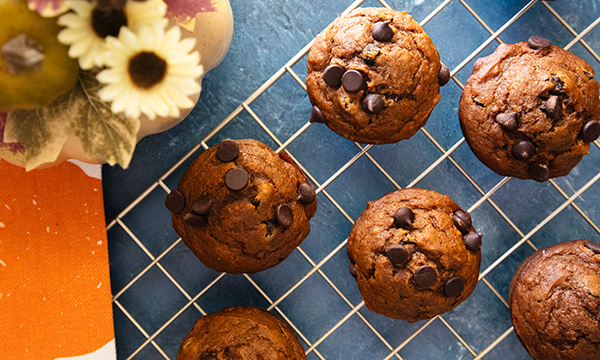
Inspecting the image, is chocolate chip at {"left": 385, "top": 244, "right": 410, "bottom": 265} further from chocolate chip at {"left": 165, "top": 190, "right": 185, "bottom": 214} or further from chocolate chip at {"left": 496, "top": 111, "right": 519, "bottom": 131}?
chocolate chip at {"left": 165, "top": 190, "right": 185, "bottom": 214}

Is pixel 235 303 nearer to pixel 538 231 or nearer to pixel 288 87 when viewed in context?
pixel 288 87

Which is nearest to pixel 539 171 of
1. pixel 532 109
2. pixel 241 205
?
pixel 532 109

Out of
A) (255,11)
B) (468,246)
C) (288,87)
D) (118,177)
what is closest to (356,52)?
(288,87)

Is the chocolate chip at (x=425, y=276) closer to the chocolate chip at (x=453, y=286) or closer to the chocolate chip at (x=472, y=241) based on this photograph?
the chocolate chip at (x=453, y=286)

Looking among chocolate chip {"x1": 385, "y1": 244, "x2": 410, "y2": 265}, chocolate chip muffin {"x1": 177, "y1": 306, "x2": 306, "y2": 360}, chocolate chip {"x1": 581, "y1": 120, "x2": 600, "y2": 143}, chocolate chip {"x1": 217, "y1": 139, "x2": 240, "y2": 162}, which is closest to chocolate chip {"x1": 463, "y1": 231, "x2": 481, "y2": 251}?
chocolate chip {"x1": 385, "y1": 244, "x2": 410, "y2": 265}

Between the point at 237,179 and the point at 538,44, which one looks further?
the point at 538,44

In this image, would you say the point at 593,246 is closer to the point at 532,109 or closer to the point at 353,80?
the point at 532,109
